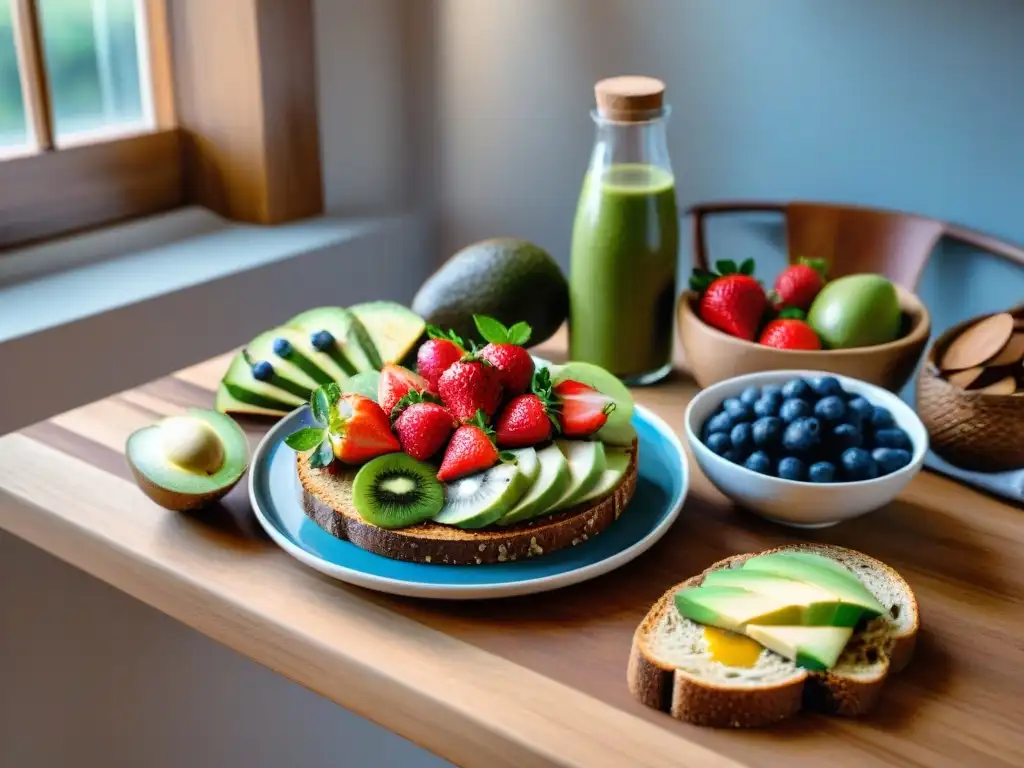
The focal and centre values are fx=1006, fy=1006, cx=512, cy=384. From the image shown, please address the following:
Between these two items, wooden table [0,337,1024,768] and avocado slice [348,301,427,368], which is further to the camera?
avocado slice [348,301,427,368]

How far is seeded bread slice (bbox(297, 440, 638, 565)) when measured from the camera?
83 cm

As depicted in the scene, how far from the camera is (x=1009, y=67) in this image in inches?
54.2

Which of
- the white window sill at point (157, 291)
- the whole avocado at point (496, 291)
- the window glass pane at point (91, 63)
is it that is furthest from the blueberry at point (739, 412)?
the window glass pane at point (91, 63)

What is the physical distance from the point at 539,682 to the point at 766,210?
41.9 inches

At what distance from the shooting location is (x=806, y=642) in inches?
27.6

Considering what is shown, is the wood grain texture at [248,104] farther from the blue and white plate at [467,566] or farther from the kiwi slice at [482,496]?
the kiwi slice at [482,496]

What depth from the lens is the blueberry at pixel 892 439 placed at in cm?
91

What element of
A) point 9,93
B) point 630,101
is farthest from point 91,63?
point 630,101

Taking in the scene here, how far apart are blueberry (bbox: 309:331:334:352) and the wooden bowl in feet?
1.33

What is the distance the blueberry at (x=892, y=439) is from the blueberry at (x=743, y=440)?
0.11 meters

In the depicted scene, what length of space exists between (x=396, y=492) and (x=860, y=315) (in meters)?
0.56

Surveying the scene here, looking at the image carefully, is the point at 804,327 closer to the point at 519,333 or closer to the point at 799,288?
the point at 799,288

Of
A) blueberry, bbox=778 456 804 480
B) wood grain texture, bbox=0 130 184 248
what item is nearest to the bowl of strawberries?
blueberry, bbox=778 456 804 480

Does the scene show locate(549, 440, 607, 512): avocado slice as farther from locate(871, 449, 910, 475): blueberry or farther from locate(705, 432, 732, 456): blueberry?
locate(871, 449, 910, 475): blueberry
